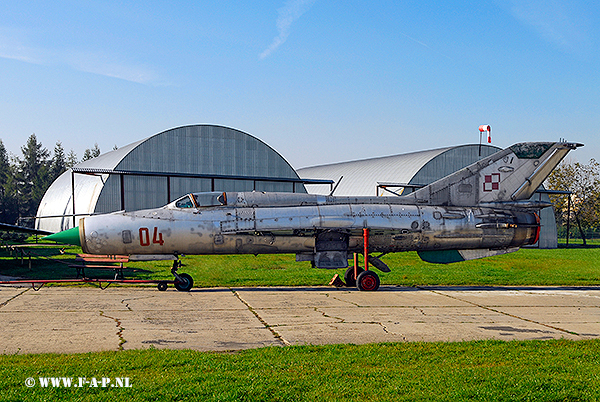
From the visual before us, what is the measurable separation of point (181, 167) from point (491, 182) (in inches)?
947

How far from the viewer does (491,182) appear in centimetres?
1628

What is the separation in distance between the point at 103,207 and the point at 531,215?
27.1 meters

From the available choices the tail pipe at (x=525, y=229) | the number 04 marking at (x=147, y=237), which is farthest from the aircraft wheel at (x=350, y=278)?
the number 04 marking at (x=147, y=237)

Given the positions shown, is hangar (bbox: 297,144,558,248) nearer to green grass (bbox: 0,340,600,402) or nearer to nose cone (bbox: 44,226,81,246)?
nose cone (bbox: 44,226,81,246)

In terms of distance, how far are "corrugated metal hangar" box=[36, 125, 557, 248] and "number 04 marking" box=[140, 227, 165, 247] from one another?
14.8m

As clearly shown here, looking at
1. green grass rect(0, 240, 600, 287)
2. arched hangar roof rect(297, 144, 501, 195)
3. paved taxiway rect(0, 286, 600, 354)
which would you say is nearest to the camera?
paved taxiway rect(0, 286, 600, 354)

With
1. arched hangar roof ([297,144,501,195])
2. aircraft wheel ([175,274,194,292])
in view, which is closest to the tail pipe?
aircraft wheel ([175,274,194,292])

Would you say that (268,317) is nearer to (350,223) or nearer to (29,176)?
(350,223)

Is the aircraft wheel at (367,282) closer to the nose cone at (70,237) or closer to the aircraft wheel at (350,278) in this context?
the aircraft wheel at (350,278)

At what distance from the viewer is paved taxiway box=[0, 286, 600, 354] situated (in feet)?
25.7

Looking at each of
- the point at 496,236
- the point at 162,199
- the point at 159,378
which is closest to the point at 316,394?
the point at 159,378

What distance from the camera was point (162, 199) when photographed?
113 ft

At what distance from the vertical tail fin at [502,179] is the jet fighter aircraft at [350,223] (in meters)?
0.03

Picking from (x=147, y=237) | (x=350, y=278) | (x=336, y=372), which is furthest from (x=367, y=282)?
(x=336, y=372)
